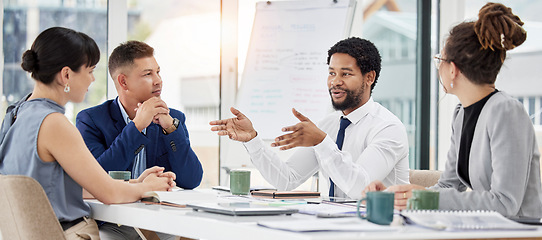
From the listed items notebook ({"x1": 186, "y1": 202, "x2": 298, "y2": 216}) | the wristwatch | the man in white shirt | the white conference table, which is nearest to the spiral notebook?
the white conference table

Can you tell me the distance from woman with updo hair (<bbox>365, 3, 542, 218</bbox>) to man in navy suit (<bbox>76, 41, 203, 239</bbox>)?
122cm

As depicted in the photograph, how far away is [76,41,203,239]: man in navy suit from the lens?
2.94 m

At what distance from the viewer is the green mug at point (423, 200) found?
1.98 metres

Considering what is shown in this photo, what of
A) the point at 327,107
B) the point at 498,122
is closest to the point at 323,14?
the point at 327,107

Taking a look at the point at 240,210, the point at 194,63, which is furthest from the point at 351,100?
the point at 194,63

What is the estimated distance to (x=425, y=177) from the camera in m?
3.08

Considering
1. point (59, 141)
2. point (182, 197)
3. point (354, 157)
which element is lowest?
point (182, 197)

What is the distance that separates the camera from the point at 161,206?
7.20 feet

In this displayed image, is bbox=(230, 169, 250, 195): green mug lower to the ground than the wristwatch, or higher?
lower

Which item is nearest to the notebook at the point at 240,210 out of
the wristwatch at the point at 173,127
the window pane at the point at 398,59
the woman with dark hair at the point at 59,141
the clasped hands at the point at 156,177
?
the woman with dark hair at the point at 59,141

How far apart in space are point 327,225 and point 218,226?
0.30 m

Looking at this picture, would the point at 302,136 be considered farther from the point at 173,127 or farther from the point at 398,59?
the point at 398,59

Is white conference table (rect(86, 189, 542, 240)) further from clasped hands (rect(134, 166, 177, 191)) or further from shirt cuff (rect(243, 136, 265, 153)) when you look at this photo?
shirt cuff (rect(243, 136, 265, 153))

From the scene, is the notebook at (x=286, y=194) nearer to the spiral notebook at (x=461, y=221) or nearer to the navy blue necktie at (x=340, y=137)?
the navy blue necktie at (x=340, y=137)
